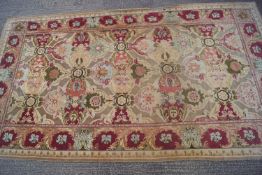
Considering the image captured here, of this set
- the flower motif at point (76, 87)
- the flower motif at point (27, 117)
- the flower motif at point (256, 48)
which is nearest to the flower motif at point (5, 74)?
the flower motif at point (27, 117)

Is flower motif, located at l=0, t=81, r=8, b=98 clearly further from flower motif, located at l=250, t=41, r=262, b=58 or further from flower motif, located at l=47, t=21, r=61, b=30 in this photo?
flower motif, located at l=250, t=41, r=262, b=58

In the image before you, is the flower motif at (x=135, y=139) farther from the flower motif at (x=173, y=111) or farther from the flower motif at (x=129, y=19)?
the flower motif at (x=129, y=19)

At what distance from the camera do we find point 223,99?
4.34 feet

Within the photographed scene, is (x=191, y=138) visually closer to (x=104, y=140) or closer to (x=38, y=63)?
(x=104, y=140)

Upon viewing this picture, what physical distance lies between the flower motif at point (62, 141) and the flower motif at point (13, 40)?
2.23ft

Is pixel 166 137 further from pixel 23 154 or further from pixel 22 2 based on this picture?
pixel 22 2

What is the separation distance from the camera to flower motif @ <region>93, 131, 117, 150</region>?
124 centimetres

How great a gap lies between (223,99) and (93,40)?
2.68 feet

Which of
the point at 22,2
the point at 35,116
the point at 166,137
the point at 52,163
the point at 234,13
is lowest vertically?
the point at 52,163

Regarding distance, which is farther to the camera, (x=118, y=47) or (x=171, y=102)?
(x=118, y=47)

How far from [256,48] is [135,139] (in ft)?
2.82

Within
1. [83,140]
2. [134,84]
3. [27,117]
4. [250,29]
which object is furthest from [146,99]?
[250,29]

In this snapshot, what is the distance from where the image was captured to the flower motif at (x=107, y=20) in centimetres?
162

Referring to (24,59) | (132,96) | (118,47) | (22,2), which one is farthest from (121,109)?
(22,2)
